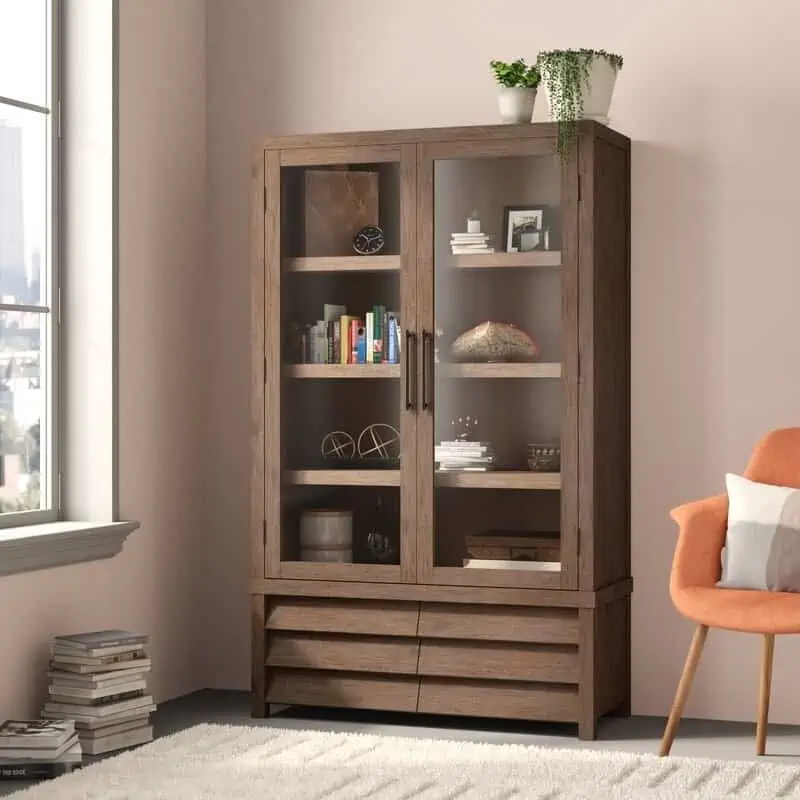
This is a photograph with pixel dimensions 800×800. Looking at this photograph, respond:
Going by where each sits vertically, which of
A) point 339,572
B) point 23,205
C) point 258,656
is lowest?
point 258,656

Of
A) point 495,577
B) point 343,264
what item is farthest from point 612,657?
point 343,264

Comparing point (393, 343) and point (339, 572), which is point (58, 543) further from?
point (393, 343)

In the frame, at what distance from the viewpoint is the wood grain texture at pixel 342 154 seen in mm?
4359

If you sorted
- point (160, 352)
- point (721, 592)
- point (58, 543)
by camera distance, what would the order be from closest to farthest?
1. point (721, 592)
2. point (58, 543)
3. point (160, 352)

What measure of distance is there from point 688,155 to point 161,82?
1.66m

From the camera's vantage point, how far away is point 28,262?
4.28m

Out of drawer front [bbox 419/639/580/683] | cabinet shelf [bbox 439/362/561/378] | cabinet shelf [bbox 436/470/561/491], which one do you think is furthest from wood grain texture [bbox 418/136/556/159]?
drawer front [bbox 419/639/580/683]

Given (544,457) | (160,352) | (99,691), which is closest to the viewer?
(99,691)

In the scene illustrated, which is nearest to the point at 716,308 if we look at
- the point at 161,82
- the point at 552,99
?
the point at 552,99

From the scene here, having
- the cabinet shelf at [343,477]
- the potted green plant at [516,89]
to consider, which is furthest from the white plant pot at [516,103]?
the cabinet shelf at [343,477]

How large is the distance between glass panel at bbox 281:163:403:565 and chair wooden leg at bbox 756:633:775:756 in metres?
1.08

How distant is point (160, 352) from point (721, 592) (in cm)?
192

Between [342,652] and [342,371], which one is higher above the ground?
[342,371]

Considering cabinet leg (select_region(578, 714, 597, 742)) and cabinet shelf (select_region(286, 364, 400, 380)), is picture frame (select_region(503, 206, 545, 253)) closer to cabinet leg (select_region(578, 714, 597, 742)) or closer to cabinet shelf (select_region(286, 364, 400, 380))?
cabinet shelf (select_region(286, 364, 400, 380))
